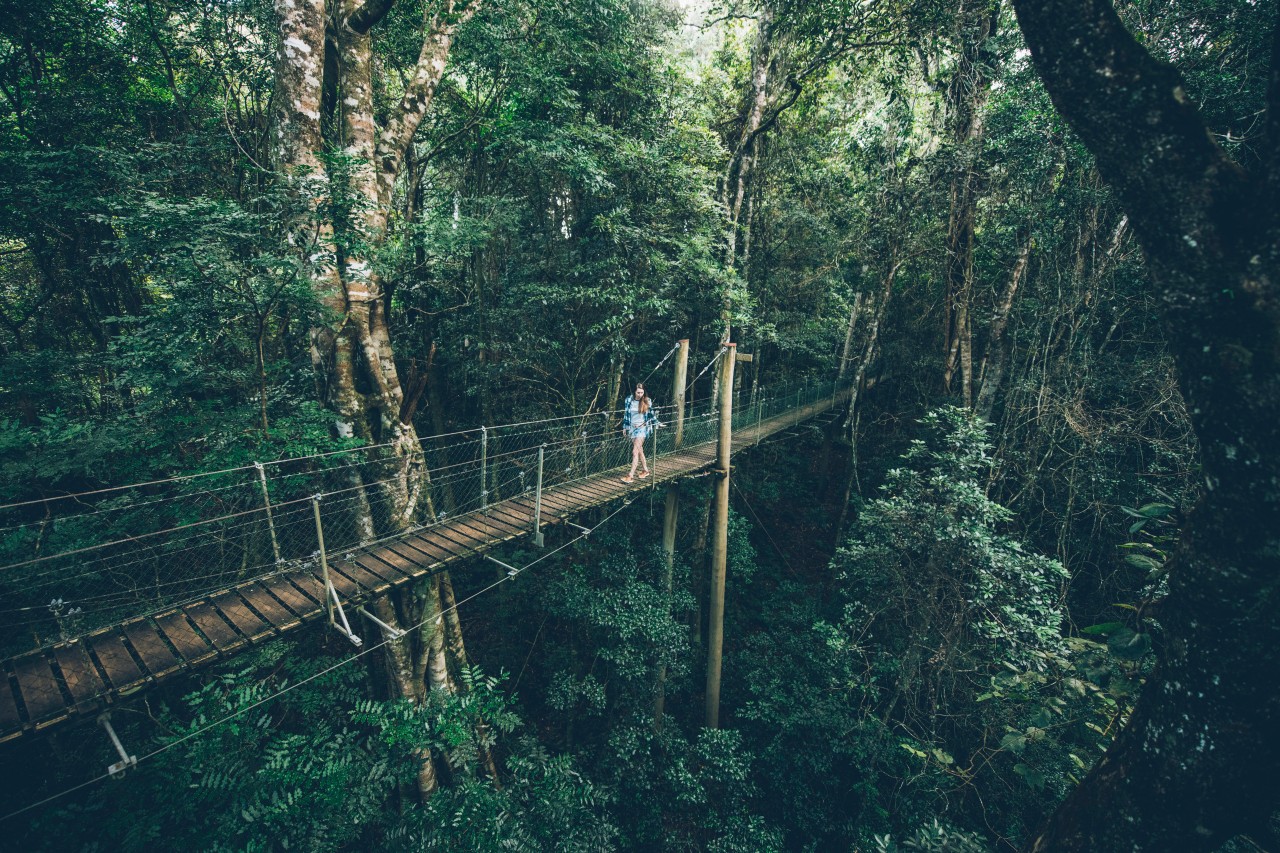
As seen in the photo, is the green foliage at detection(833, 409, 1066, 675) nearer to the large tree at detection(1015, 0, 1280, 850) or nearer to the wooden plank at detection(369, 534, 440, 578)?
the large tree at detection(1015, 0, 1280, 850)

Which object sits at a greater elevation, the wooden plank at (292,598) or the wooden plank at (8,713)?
the wooden plank at (8,713)

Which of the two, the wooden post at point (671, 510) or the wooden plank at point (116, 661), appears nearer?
the wooden plank at point (116, 661)

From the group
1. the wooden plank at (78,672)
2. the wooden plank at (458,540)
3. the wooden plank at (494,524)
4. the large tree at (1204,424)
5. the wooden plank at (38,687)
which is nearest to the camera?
the large tree at (1204,424)

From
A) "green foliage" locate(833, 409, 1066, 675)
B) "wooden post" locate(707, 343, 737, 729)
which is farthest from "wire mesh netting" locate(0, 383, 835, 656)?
"green foliage" locate(833, 409, 1066, 675)

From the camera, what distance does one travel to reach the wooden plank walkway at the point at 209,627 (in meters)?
1.89

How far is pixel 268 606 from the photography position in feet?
8.41

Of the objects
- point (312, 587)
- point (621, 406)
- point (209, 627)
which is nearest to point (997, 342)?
point (621, 406)

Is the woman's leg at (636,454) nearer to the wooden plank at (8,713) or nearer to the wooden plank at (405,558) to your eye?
the wooden plank at (405,558)

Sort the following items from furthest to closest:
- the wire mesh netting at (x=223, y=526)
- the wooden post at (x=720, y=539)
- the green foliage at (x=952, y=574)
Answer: the wooden post at (x=720, y=539)
the green foliage at (x=952, y=574)
the wire mesh netting at (x=223, y=526)

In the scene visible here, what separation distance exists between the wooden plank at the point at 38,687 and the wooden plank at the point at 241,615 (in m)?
0.58

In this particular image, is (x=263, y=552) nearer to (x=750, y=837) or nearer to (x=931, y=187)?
(x=750, y=837)

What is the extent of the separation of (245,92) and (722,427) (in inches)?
294

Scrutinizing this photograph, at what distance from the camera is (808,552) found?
34.2 ft

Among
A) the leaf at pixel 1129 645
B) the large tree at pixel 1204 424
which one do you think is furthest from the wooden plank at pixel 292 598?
the leaf at pixel 1129 645
